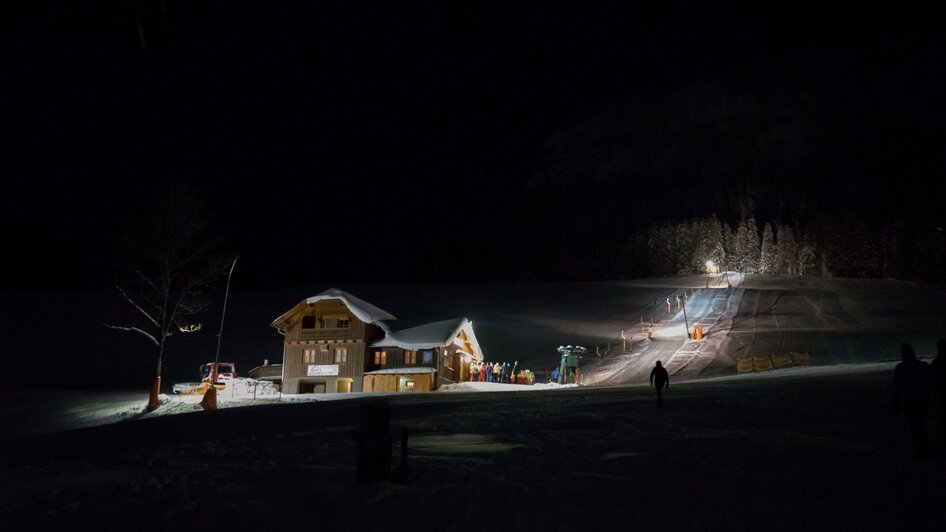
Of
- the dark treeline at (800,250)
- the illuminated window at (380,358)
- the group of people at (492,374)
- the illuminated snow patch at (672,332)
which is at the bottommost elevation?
the group of people at (492,374)

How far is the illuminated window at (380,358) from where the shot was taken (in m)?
43.4

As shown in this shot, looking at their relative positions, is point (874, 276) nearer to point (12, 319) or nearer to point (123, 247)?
point (123, 247)

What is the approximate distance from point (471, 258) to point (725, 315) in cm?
8005

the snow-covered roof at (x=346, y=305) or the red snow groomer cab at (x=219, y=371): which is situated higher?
the snow-covered roof at (x=346, y=305)

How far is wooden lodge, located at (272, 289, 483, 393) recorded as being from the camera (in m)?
42.4

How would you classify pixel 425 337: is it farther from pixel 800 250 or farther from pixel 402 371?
pixel 800 250

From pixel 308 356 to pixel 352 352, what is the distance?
3.18m

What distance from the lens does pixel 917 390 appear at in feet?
30.3

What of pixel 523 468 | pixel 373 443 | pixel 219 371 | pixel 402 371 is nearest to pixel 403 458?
pixel 373 443

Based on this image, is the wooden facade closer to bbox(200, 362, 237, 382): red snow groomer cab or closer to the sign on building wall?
the sign on building wall

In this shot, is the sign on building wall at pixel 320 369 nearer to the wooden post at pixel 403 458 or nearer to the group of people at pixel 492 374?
the group of people at pixel 492 374

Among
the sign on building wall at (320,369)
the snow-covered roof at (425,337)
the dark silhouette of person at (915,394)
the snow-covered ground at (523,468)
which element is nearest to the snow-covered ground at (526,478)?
the snow-covered ground at (523,468)

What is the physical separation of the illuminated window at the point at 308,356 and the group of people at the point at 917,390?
38329 millimetres

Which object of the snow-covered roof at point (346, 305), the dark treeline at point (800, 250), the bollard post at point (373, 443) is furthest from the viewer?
the dark treeline at point (800, 250)
